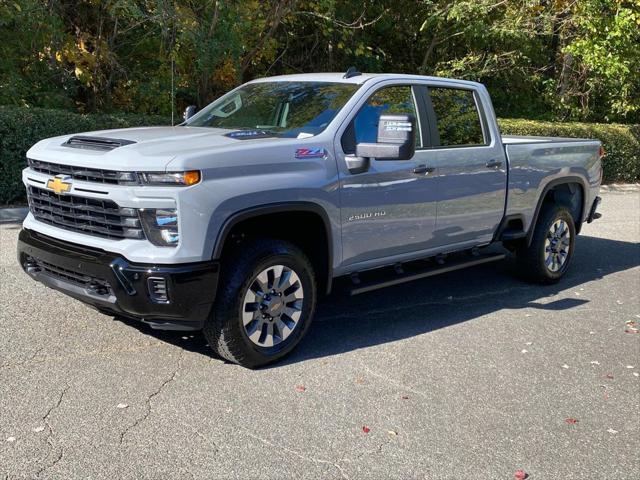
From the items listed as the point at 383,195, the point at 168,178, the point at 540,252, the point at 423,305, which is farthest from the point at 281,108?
the point at 540,252

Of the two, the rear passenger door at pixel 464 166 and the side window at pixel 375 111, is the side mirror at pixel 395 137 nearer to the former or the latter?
the side window at pixel 375 111

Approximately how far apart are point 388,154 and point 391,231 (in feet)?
2.62

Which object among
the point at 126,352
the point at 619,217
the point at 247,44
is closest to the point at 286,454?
the point at 126,352

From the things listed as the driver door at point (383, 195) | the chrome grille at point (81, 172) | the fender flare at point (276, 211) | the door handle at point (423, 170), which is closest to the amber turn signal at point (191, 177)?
the fender flare at point (276, 211)

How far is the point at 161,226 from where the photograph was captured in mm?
4086

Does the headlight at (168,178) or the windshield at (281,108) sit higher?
the windshield at (281,108)

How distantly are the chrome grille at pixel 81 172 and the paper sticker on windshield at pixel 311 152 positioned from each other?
3.90 ft

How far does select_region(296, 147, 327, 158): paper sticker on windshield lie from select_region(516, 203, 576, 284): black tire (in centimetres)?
305

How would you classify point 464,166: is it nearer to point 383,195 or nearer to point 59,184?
point 383,195

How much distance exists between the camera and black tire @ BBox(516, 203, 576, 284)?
6957mm

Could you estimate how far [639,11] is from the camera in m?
14.8

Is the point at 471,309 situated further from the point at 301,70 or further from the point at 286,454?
the point at 301,70

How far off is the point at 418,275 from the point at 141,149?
8.24 ft

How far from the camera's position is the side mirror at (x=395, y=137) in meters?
4.65
